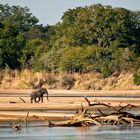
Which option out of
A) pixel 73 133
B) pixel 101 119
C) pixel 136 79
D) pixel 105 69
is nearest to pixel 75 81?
pixel 105 69

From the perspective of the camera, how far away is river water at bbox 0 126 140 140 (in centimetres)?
2984

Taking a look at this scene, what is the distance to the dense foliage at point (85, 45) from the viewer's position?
81.9 meters

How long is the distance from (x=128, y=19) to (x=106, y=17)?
12.4 ft

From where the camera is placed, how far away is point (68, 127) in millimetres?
33406

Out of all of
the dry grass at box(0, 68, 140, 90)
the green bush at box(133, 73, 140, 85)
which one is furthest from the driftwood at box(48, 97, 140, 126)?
the dry grass at box(0, 68, 140, 90)

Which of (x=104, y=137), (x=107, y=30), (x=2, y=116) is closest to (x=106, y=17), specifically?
(x=107, y=30)

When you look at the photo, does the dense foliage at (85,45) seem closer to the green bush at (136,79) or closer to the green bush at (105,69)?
the green bush at (105,69)

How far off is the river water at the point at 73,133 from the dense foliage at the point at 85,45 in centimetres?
4639

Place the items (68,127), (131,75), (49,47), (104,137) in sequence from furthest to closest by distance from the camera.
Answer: (49,47) → (131,75) → (68,127) → (104,137)

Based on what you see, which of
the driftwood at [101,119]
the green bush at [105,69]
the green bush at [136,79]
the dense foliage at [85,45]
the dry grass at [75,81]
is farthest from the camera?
the dense foliage at [85,45]

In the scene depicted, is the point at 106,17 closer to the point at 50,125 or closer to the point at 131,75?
the point at 131,75

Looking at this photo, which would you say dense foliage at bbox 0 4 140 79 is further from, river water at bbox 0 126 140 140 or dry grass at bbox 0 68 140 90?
river water at bbox 0 126 140 140

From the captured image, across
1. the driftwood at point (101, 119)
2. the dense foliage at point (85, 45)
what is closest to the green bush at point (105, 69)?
the dense foliage at point (85, 45)

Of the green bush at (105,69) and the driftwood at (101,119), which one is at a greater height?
the green bush at (105,69)
